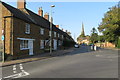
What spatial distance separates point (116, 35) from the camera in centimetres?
4906

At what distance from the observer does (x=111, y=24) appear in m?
43.5

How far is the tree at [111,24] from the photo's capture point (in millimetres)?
41853

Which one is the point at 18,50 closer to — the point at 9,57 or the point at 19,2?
the point at 9,57

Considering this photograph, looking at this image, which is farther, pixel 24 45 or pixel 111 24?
pixel 111 24

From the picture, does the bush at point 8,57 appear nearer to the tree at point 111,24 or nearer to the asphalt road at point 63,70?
the asphalt road at point 63,70

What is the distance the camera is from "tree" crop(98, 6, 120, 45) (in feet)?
137

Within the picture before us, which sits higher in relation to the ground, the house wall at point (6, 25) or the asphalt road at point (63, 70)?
the house wall at point (6, 25)

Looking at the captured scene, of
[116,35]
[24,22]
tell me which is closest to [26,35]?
[24,22]

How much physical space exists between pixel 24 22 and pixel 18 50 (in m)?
4.23

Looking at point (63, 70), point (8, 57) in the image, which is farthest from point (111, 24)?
point (63, 70)

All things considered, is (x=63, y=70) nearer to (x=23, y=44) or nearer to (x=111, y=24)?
(x=23, y=44)

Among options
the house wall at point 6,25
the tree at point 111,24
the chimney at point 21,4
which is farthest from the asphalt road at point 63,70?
the tree at point 111,24

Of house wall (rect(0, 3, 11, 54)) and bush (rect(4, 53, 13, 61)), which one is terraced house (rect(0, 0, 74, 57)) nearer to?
house wall (rect(0, 3, 11, 54))

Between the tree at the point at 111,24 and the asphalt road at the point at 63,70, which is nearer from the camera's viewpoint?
the asphalt road at the point at 63,70
